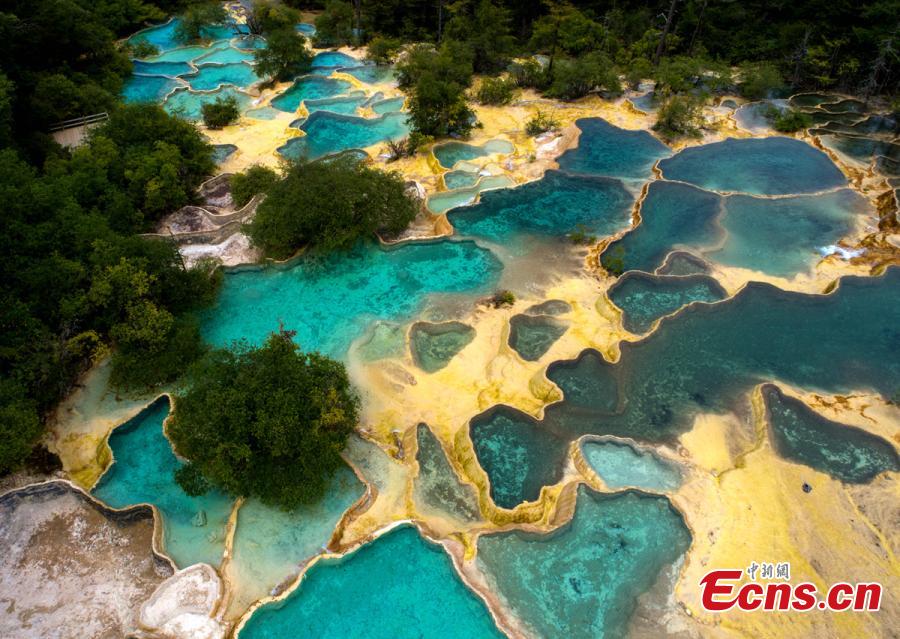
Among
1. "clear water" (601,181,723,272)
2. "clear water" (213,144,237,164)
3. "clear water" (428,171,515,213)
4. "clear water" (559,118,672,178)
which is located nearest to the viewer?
"clear water" (601,181,723,272)

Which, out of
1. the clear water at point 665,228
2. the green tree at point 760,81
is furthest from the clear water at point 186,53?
the green tree at point 760,81

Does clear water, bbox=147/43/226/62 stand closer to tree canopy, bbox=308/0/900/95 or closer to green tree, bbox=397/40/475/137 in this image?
A: tree canopy, bbox=308/0/900/95

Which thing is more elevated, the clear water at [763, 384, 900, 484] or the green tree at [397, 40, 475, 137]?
the green tree at [397, 40, 475, 137]

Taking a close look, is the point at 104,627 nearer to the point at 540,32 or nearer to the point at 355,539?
the point at 355,539

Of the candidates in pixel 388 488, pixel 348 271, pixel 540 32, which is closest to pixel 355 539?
pixel 388 488

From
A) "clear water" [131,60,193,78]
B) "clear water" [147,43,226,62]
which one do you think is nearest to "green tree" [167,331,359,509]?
"clear water" [131,60,193,78]

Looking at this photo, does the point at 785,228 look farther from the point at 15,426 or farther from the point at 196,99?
the point at 196,99

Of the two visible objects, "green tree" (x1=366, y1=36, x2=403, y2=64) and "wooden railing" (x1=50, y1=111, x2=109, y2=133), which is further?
"green tree" (x1=366, y1=36, x2=403, y2=64)

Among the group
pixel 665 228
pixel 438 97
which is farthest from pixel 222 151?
pixel 665 228
